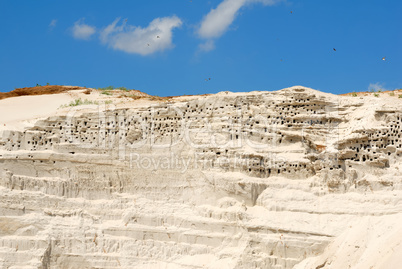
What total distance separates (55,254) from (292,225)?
8.37m

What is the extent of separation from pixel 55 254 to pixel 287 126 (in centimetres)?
967

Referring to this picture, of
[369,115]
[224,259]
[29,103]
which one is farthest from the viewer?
[29,103]

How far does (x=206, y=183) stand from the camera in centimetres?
2433

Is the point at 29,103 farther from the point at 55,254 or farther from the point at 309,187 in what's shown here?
the point at 309,187

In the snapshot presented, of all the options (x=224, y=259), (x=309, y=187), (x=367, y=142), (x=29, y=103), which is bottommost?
(x=224, y=259)

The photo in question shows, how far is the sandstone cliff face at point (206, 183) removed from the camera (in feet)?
74.6

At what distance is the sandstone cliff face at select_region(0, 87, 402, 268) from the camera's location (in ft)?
74.6

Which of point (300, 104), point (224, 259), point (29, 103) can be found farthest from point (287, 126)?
point (29, 103)

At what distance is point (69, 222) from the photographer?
78.7 ft

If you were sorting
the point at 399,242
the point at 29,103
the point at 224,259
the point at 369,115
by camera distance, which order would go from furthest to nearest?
the point at 29,103 → the point at 369,115 → the point at 224,259 → the point at 399,242

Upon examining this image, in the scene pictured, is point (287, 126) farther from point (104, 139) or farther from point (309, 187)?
point (104, 139)

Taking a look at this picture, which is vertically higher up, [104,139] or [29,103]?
[29,103]

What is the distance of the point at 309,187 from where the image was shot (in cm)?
2359

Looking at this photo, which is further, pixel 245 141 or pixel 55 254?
pixel 245 141
